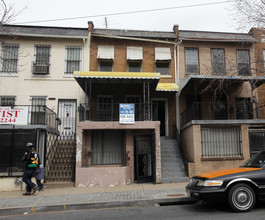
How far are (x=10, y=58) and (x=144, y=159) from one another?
994 cm

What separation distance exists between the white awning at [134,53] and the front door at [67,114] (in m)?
4.32

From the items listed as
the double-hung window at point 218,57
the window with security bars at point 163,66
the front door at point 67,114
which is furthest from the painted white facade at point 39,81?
the double-hung window at point 218,57

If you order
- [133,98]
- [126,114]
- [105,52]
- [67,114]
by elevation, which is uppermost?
[105,52]

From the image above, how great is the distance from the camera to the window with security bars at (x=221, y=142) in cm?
1130

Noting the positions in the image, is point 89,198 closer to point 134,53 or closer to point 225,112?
point 134,53

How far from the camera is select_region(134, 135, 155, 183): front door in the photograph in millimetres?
10281

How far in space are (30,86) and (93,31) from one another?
16.7 ft

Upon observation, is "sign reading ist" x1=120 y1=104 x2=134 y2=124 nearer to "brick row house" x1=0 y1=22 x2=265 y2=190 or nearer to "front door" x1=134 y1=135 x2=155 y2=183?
"brick row house" x1=0 y1=22 x2=265 y2=190

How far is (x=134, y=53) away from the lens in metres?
14.3

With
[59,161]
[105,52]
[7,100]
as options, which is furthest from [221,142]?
[7,100]

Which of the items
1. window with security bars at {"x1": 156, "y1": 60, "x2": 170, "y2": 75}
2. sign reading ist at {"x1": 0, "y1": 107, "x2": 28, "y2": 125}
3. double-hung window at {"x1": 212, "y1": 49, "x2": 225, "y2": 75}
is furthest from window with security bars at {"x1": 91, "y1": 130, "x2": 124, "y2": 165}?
double-hung window at {"x1": 212, "y1": 49, "x2": 225, "y2": 75}

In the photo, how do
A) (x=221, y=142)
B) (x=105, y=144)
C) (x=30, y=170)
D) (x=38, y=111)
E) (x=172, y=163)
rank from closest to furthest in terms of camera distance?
1. (x=30, y=170)
2. (x=172, y=163)
3. (x=221, y=142)
4. (x=105, y=144)
5. (x=38, y=111)

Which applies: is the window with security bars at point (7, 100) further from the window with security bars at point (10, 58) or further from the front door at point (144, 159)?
the front door at point (144, 159)

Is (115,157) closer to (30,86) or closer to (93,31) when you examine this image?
(30,86)
